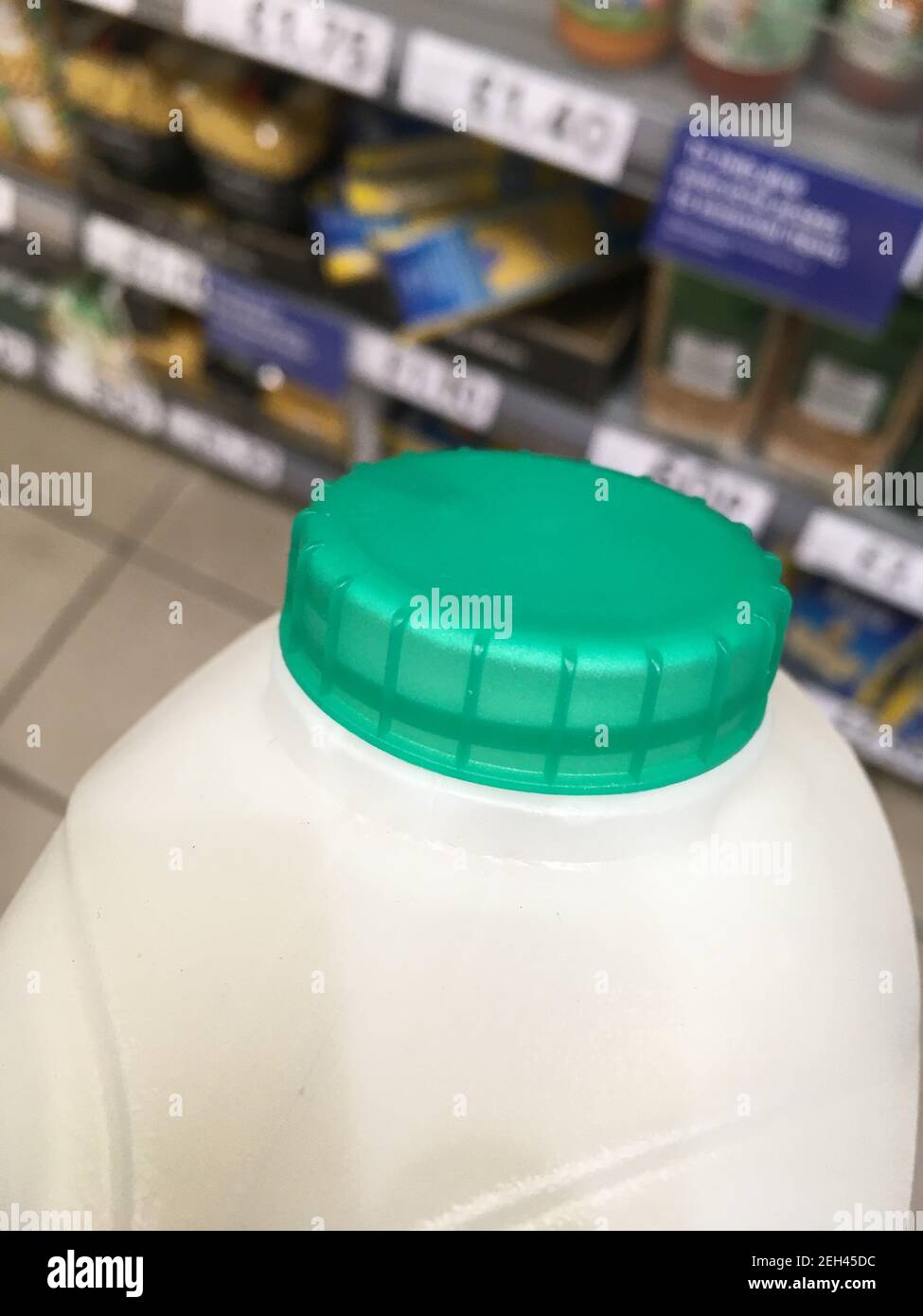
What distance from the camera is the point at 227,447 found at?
181cm

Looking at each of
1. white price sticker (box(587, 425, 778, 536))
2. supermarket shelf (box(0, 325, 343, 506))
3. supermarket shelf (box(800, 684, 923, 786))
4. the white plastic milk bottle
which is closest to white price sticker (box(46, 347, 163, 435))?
supermarket shelf (box(0, 325, 343, 506))

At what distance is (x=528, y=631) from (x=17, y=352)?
1.76 meters

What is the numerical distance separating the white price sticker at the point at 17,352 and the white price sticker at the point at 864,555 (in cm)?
136

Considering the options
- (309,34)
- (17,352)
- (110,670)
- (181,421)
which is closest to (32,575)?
(110,670)

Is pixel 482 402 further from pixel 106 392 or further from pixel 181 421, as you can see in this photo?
pixel 106 392

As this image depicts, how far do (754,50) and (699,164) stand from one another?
0.44 ft

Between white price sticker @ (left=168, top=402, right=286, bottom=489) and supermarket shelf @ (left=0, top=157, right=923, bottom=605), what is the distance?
0.06 metres

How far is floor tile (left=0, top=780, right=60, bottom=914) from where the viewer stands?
1.35m

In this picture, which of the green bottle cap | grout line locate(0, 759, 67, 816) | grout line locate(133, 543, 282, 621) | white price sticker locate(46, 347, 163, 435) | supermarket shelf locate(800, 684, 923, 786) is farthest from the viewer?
white price sticker locate(46, 347, 163, 435)

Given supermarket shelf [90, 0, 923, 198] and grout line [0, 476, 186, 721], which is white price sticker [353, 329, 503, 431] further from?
grout line [0, 476, 186, 721]

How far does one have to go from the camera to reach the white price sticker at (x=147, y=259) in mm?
1553

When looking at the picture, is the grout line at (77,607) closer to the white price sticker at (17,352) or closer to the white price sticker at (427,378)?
the white price sticker at (17,352)
